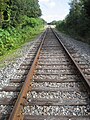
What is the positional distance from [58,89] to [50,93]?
1.07 feet

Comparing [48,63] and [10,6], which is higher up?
[10,6]

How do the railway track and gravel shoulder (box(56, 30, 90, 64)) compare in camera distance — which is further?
gravel shoulder (box(56, 30, 90, 64))

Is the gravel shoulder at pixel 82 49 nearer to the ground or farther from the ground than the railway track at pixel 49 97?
nearer to the ground

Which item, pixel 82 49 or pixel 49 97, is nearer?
pixel 49 97

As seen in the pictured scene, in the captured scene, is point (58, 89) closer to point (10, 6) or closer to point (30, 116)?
point (30, 116)

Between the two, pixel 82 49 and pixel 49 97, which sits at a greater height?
pixel 49 97

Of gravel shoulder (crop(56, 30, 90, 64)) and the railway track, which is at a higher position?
the railway track

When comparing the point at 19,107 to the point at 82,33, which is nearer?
the point at 19,107

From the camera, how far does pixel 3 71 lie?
9.09 m

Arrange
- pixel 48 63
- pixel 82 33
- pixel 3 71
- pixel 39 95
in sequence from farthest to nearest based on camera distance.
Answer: pixel 82 33 < pixel 48 63 < pixel 3 71 < pixel 39 95

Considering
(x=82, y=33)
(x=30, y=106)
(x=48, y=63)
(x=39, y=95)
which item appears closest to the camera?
(x=30, y=106)

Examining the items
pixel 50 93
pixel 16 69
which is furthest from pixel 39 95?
pixel 16 69

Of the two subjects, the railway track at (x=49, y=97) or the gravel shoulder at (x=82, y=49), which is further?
the gravel shoulder at (x=82, y=49)

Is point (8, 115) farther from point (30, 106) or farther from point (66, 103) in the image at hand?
point (66, 103)
